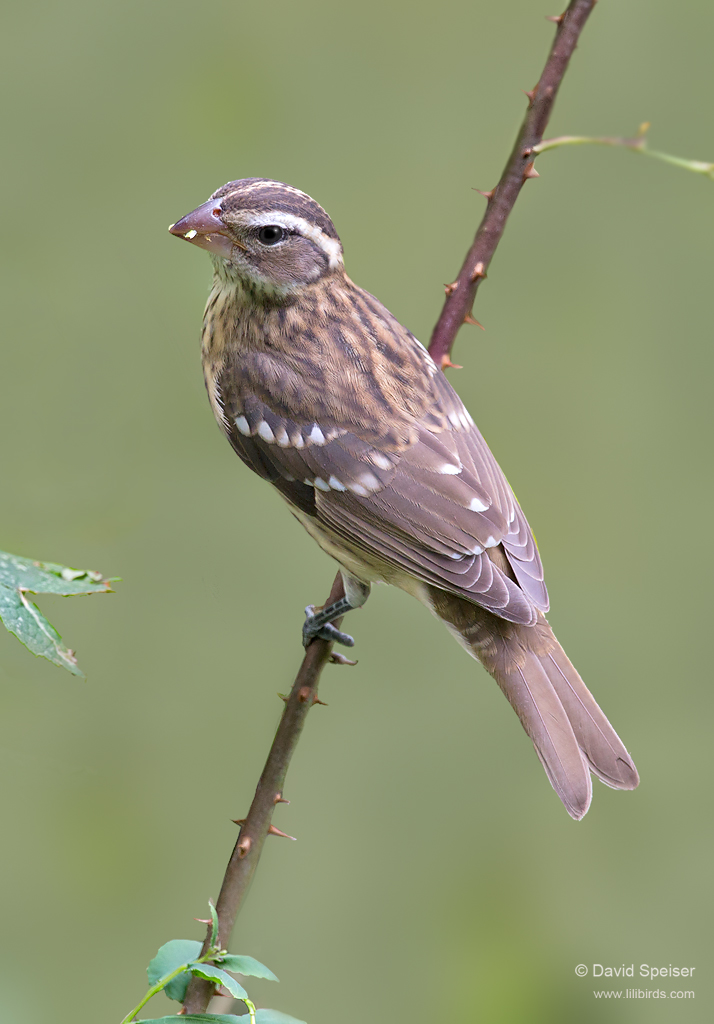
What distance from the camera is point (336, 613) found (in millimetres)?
2188

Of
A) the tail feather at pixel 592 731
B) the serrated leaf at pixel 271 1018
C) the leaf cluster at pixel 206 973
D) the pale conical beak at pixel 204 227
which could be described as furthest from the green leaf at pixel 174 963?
the pale conical beak at pixel 204 227

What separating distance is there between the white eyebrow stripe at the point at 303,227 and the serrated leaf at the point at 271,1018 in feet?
4.57

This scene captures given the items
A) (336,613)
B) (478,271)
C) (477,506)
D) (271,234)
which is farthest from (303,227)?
(336,613)

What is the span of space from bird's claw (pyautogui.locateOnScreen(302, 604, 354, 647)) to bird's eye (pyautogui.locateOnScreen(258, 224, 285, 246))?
83cm

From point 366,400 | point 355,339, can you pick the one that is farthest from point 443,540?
point 355,339

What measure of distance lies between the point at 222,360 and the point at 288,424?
242mm

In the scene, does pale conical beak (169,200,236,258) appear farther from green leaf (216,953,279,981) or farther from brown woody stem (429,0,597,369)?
green leaf (216,953,279,981)

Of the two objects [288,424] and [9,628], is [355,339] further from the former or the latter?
[9,628]

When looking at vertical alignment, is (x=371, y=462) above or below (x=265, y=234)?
below

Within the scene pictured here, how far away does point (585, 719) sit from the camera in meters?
1.96

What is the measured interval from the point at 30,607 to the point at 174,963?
21.6 inches

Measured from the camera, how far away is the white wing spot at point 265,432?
211 centimetres

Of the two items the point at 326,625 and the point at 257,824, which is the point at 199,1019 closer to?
the point at 257,824

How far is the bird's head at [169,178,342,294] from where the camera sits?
1.85 metres
